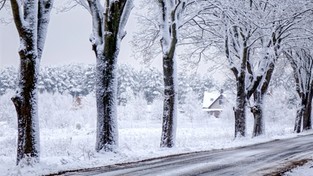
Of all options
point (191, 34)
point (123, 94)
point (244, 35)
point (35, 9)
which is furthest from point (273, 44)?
point (123, 94)

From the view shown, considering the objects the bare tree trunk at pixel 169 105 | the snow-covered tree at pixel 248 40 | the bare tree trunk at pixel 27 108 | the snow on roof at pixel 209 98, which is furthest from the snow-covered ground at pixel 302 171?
the snow on roof at pixel 209 98

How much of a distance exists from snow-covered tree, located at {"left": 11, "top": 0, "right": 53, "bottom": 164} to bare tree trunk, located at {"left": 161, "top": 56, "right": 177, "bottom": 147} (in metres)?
6.79

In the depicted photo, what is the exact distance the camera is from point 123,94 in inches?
3410

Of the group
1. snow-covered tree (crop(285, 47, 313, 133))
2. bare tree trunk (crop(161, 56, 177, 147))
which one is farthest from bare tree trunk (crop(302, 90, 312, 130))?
bare tree trunk (crop(161, 56, 177, 147))

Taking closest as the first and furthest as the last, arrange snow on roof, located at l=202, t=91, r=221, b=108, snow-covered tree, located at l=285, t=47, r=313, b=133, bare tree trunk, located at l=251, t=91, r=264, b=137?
bare tree trunk, located at l=251, t=91, r=264, b=137 < snow-covered tree, located at l=285, t=47, r=313, b=133 < snow on roof, located at l=202, t=91, r=221, b=108

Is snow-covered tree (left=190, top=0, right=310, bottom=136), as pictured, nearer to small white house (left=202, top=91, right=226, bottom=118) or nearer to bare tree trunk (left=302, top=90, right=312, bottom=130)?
bare tree trunk (left=302, top=90, right=312, bottom=130)

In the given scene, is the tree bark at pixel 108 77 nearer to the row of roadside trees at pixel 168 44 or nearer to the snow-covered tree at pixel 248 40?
the row of roadside trees at pixel 168 44

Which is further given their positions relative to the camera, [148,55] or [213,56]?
[213,56]

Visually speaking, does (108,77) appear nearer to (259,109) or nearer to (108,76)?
(108,76)

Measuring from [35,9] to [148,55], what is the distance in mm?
11910

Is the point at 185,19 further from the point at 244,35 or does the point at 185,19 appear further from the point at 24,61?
the point at 24,61

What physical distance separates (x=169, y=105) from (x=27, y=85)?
23.9 ft

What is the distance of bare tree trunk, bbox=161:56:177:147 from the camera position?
52.2 ft

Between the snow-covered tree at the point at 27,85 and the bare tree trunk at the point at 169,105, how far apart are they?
679cm
